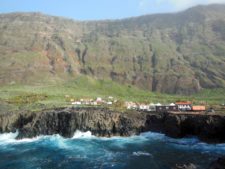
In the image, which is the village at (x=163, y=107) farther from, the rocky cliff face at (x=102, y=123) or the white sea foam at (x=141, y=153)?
the white sea foam at (x=141, y=153)

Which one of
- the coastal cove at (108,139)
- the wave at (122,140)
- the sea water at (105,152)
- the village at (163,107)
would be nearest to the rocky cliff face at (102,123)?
the coastal cove at (108,139)

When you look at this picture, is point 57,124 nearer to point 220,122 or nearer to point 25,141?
point 25,141

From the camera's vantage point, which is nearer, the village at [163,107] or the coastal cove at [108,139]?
the coastal cove at [108,139]

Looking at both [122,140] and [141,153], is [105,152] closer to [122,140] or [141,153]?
[141,153]

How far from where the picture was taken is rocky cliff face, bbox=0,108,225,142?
92438 millimetres

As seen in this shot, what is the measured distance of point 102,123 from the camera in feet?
326

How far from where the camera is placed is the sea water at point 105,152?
6500cm

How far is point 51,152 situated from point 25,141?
19496 millimetres

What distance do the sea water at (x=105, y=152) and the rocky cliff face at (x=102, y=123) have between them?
2361 millimetres

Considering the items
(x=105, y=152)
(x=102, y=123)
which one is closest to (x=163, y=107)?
(x=102, y=123)

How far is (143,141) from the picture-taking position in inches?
3430

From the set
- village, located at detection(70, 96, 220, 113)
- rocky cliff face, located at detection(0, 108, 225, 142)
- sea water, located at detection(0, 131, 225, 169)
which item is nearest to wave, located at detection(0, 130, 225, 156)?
sea water, located at detection(0, 131, 225, 169)

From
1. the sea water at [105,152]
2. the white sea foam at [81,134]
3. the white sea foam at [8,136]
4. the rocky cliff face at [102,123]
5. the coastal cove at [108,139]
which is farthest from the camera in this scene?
the white sea foam at [8,136]

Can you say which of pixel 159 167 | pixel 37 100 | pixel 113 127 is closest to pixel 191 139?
pixel 113 127
